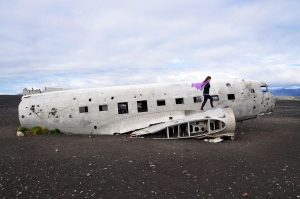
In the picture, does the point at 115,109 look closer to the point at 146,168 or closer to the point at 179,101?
the point at 179,101

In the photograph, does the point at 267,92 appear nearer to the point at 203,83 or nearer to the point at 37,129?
the point at 203,83

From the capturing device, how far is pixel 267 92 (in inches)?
984

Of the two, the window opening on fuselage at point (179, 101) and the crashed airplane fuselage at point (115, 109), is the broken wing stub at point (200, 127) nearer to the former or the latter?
the crashed airplane fuselage at point (115, 109)

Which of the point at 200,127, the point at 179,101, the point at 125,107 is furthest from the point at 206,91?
the point at 125,107

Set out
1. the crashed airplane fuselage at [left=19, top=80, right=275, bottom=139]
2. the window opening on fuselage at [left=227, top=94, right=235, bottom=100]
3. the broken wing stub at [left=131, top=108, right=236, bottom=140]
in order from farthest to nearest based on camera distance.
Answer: the window opening on fuselage at [left=227, top=94, right=235, bottom=100]
the crashed airplane fuselage at [left=19, top=80, right=275, bottom=139]
the broken wing stub at [left=131, top=108, right=236, bottom=140]

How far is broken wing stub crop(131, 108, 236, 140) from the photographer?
19922mm

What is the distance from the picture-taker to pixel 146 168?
13984 mm

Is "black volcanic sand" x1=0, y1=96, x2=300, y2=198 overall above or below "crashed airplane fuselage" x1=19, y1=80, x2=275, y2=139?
below

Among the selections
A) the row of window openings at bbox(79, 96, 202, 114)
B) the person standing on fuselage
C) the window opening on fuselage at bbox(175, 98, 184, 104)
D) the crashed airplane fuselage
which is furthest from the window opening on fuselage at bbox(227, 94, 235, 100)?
the row of window openings at bbox(79, 96, 202, 114)

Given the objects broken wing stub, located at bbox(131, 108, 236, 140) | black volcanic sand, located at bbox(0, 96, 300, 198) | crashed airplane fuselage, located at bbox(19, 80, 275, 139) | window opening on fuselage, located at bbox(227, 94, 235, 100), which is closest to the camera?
black volcanic sand, located at bbox(0, 96, 300, 198)

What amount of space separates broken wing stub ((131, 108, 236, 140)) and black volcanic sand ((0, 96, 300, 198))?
81 cm

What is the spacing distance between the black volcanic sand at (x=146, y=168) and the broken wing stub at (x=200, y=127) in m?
0.81

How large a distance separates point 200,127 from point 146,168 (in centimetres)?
756

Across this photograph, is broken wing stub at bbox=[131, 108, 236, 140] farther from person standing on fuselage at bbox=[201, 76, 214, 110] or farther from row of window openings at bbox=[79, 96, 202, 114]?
row of window openings at bbox=[79, 96, 202, 114]
